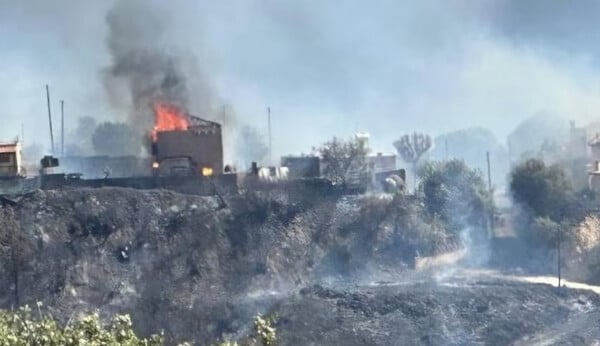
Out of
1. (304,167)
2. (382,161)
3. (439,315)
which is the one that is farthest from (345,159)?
(439,315)

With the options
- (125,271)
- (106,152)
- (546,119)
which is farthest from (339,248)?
(546,119)

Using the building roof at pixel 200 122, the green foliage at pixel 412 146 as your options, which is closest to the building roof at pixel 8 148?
the building roof at pixel 200 122

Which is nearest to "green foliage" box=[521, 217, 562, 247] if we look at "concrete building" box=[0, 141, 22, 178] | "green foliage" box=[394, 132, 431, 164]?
"concrete building" box=[0, 141, 22, 178]

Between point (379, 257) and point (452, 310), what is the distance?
9866mm

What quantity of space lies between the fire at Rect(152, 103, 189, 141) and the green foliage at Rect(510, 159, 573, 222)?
22.8 metres

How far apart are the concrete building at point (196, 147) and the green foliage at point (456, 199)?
13589 millimetres

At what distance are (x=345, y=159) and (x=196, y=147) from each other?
51.6 feet

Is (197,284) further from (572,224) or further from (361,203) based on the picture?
(572,224)

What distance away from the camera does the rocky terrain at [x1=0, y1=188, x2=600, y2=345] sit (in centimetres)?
4153

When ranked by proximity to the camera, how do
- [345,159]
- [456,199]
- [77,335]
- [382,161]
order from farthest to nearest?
[382,161], [345,159], [456,199], [77,335]

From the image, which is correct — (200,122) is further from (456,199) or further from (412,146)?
(412,146)

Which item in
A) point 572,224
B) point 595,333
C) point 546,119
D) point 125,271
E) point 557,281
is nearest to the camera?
point 595,333

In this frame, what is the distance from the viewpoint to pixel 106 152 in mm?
106938

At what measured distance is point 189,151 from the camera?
187ft
